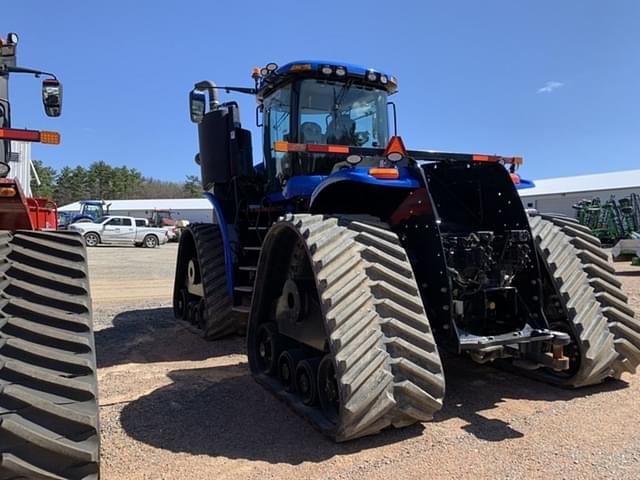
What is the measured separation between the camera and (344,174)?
4090mm

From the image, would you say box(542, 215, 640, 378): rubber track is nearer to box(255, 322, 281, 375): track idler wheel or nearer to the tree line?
box(255, 322, 281, 375): track idler wheel

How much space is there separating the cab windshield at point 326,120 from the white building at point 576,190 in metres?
28.9

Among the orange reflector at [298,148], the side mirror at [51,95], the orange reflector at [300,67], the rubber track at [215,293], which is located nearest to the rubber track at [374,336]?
the orange reflector at [298,148]

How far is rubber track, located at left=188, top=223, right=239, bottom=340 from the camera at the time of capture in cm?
665

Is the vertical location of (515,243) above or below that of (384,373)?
above

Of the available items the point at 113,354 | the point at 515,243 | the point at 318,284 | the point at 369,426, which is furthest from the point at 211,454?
the point at 113,354

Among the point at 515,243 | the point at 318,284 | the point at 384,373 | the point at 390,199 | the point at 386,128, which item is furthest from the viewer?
the point at 386,128

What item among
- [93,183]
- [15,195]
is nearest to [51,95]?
[15,195]

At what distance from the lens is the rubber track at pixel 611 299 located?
432 centimetres

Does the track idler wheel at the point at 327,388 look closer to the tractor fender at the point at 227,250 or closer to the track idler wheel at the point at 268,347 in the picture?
the track idler wheel at the point at 268,347

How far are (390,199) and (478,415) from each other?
6.25 ft

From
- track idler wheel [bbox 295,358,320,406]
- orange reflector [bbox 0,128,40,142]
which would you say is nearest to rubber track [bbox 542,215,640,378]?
track idler wheel [bbox 295,358,320,406]

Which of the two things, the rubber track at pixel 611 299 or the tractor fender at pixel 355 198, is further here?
the tractor fender at pixel 355 198

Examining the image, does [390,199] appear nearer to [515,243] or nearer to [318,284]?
[515,243]
